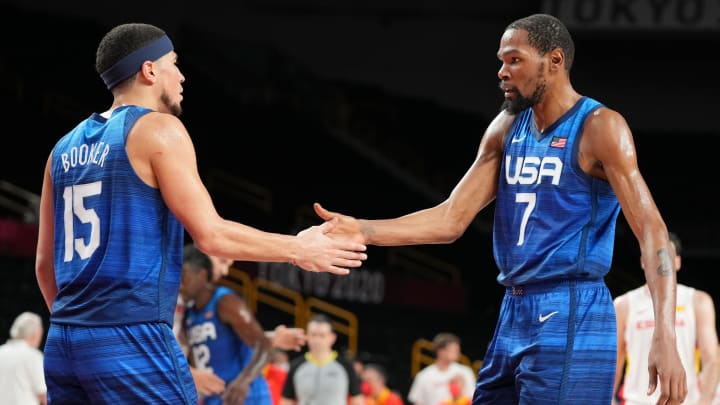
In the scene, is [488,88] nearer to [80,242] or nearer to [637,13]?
[637,13]

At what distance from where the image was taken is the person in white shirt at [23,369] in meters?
10.8

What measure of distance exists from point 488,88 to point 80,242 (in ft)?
75.0

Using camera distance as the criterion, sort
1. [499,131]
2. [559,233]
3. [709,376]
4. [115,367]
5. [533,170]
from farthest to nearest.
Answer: [709,376]
[499,131]
[533,170]
[559,233]
[115,367]

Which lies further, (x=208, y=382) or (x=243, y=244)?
(x=208, y=382)

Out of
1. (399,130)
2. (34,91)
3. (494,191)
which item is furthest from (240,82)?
(494,191)

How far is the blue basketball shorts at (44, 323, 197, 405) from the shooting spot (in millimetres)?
4395

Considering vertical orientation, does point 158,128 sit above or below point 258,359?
above

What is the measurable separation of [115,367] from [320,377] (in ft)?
23.9

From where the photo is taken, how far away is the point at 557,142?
4973mm

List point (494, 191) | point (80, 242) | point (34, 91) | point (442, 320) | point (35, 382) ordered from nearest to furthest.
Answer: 1. point (80, 242)
2. point (494, 191)
3. point (35, 382)
4. point (442, 320)
5. point (34, 91)

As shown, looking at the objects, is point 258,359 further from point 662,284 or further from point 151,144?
point 662,284

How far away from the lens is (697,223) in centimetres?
2486

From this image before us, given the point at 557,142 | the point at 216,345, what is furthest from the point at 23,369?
the point at 557,142

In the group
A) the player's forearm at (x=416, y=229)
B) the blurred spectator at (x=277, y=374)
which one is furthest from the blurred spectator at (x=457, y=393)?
the player's forearm at (x=416, y=229)
